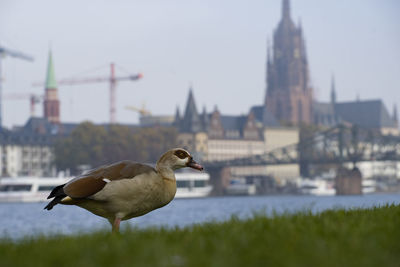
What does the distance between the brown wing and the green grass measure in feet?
2.24

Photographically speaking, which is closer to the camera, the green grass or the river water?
the green grass

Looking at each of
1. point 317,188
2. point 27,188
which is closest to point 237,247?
point 27,188

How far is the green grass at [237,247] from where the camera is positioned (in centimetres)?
547

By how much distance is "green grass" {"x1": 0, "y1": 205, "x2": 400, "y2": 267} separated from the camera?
5.47 metres

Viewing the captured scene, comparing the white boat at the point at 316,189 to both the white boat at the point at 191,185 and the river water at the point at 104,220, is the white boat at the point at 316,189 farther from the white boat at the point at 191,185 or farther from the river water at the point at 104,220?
the white boat at the point at 191,185

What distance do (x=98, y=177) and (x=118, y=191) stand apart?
26 centimetres

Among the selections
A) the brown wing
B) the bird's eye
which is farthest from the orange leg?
the bird's eye

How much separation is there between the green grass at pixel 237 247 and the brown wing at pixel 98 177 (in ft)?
2.24

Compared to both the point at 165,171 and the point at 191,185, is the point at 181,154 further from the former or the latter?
the point at 191,185

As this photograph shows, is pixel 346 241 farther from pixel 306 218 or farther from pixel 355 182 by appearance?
pixel 355 182

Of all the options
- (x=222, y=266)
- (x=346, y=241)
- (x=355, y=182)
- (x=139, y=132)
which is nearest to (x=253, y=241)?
(x=346, y=241)

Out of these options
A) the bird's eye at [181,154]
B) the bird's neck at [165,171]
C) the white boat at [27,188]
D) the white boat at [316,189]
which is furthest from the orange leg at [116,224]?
the white boat at [316,189]

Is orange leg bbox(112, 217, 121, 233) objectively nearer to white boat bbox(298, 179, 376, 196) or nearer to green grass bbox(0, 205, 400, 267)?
green grass bbox(0, 205, 400, 267)


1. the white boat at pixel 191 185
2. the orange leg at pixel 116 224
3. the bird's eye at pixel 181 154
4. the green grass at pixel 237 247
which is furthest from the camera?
the white boat at pixel 191 185
